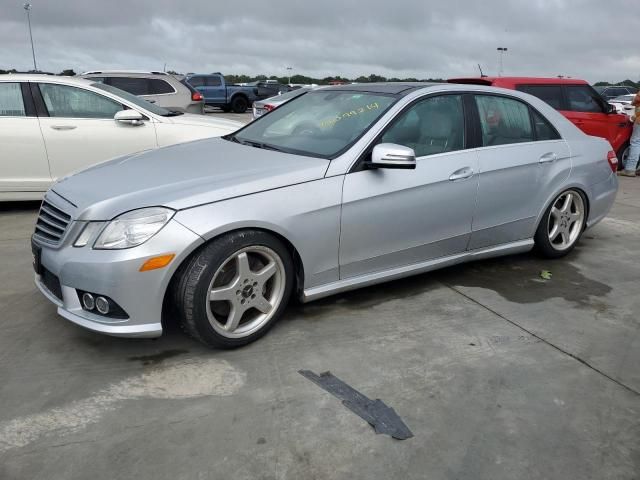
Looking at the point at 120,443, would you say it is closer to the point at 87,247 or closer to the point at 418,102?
the point at 87,247

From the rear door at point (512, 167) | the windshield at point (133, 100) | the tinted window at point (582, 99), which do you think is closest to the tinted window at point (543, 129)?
the rear door at point (512, 167)

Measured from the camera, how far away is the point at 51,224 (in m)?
3.19

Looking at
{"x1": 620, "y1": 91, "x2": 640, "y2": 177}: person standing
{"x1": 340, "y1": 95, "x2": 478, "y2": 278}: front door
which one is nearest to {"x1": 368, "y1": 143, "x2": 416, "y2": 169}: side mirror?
{"x1": 340, "y1": 95, "x2": 478, "y2": 278}: front door

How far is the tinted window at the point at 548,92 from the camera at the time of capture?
8576mm

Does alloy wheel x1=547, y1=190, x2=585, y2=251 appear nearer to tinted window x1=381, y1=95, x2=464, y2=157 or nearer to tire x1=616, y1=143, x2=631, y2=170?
tinted window x1=381, y1=95, x2=464, y2=157

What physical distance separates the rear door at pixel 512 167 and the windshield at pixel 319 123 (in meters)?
0.87

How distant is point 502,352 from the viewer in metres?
3.23

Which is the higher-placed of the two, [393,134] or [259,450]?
[393,134]

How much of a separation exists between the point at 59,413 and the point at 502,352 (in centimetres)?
231

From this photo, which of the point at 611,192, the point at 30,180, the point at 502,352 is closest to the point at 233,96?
the point at 30,180

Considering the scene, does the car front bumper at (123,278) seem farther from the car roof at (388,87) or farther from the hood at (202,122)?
the hood at (202,122)

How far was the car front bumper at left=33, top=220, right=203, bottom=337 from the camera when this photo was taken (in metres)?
2.81

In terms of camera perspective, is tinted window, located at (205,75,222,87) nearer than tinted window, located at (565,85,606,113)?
No

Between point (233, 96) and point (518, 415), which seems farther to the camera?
point (233, 96)
